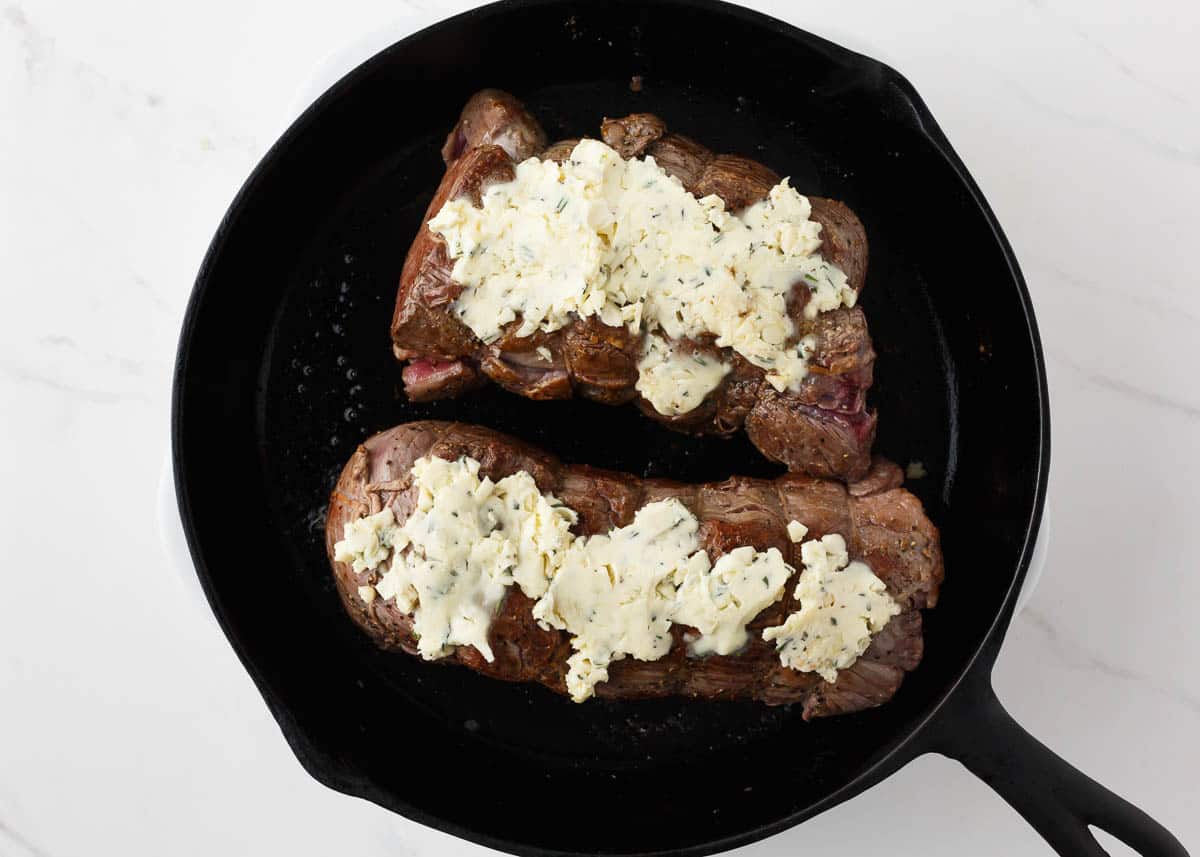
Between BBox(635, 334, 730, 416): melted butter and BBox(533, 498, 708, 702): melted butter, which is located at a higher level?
BBox(635, 334, 730, 416): melted butter

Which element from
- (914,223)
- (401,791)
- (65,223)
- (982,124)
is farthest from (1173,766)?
(65,223)

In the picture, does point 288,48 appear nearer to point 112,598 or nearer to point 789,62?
point 789,62

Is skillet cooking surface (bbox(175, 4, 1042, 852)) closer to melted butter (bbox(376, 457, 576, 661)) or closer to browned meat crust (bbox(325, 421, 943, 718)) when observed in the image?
browned meat crust (bbox(325, 421, 943, 718))

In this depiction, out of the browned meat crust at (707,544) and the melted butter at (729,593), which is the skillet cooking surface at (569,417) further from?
the melted butter at (729,593)

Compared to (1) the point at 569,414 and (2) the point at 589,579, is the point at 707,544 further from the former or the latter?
(1) the point at 569,414

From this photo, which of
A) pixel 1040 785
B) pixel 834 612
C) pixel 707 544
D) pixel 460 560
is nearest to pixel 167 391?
pixel 460 560

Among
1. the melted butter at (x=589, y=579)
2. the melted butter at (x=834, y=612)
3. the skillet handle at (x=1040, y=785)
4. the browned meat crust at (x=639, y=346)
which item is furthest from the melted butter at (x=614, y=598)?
the skillet handle at (x=1040, y=785)

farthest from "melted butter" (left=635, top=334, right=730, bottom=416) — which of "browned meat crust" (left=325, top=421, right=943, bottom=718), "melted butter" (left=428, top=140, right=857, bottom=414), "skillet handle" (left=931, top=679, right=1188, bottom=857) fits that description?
"skillet handle" (left=931, top=679, right=1188, bottom=857)
